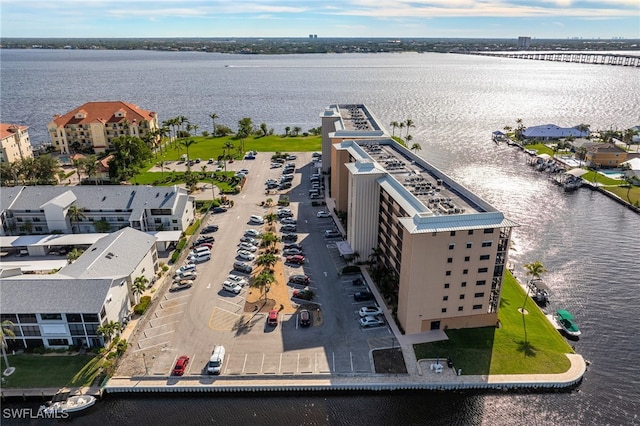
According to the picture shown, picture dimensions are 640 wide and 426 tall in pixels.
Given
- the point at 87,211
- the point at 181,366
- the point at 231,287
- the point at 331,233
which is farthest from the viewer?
the point at 331,233

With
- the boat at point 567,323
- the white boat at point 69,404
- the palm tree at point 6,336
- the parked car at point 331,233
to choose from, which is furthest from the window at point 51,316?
the boat at point 567,323

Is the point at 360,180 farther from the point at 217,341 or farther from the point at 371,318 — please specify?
the point at 217,341

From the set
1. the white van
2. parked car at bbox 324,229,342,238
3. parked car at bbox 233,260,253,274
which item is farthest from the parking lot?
parked car at bbox 324,229,342,238

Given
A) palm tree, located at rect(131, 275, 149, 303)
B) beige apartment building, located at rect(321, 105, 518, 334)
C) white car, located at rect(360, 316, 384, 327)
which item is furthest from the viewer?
palm tree, located at rect(131, 275, 149, 303)

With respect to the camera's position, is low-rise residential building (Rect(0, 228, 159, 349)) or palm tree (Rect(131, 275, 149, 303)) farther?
palm tree (Rect(131, 275, 149, 303))

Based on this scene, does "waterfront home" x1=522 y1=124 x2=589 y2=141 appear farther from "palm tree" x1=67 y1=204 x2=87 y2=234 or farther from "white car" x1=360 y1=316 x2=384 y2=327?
"palm tree" x1=67 y1=204 x2=87 y2=234

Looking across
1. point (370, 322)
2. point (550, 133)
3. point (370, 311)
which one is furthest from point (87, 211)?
point (550, 133)

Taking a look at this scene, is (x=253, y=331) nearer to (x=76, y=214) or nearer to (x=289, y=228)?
(x=289, y=228)

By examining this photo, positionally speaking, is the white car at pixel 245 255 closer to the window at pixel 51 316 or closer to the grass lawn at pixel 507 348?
the window at pixel 51 316
